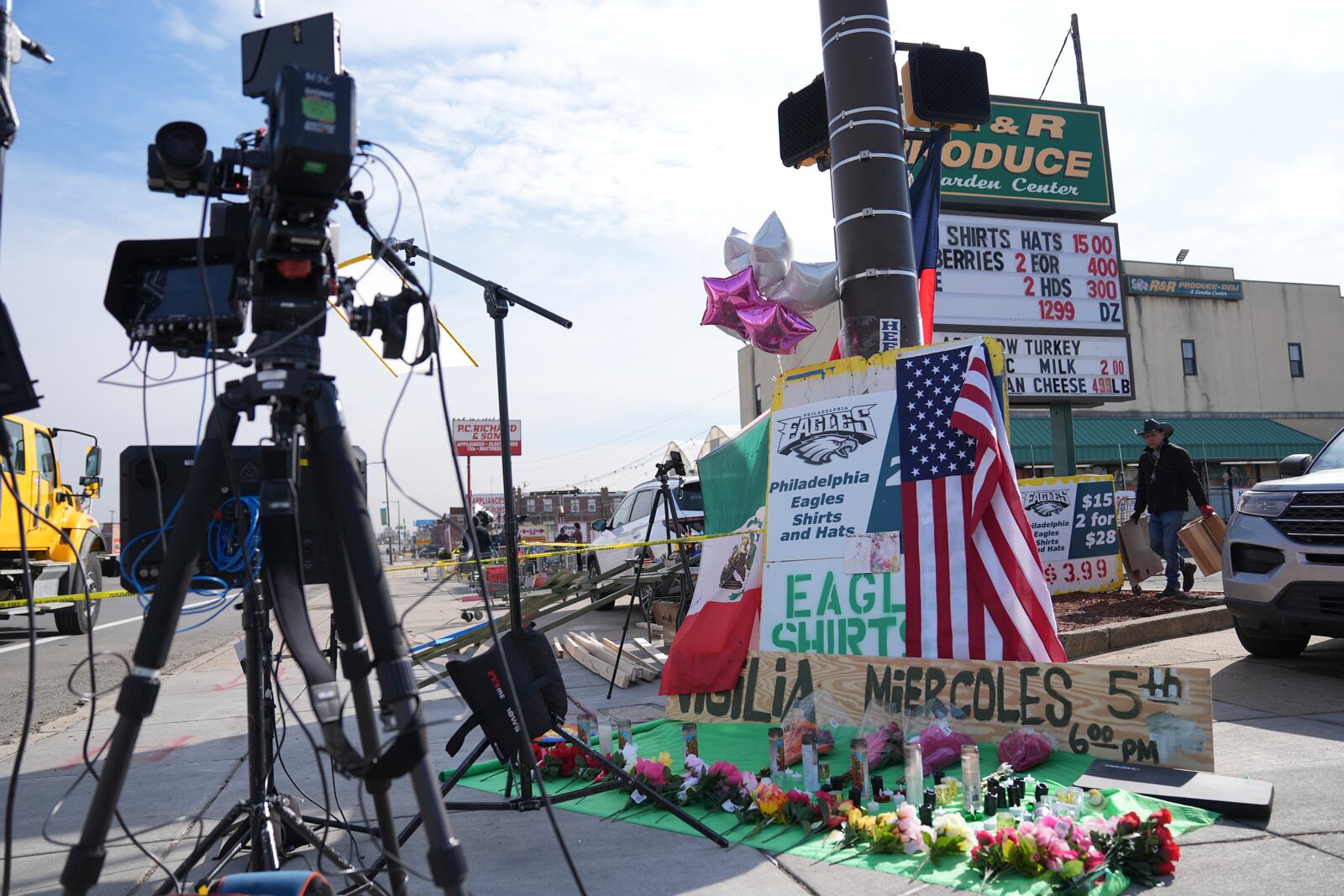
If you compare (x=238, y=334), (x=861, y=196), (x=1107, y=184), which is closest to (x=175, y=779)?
(x=238, y=334)

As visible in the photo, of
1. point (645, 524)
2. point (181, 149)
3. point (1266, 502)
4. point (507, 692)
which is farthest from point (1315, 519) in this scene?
point (645, 524)

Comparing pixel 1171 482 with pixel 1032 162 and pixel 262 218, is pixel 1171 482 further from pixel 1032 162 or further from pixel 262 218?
pixel 262 218

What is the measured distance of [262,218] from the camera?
2061mm

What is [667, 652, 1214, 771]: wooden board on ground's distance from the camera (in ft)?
12.9

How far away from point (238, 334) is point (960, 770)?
347 centimetres

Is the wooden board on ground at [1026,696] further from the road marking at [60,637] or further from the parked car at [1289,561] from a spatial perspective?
the road marking at [60,637]

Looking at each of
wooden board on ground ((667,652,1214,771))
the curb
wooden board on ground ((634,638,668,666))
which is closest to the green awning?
the curb

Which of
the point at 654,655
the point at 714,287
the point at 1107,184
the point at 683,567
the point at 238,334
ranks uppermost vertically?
the point at 1107,184

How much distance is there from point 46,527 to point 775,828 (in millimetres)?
12979

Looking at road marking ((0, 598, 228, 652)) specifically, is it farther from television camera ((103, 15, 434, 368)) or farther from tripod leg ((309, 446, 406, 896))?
tripod leg ((309, 446, 406, 896))

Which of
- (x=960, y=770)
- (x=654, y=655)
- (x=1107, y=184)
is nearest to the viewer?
(x=960, y=770)

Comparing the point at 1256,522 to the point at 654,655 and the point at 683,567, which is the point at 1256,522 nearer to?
the point at 683,567

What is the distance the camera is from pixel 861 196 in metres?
5.98

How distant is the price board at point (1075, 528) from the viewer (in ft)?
36.6
